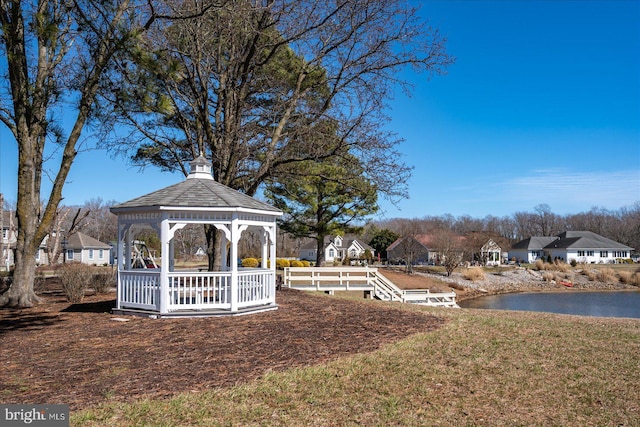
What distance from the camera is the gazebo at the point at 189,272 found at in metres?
11.7

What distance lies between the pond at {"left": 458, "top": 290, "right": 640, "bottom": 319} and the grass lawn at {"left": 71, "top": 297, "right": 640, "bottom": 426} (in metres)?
20.9

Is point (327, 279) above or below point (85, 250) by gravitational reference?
below

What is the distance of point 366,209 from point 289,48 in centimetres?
1502

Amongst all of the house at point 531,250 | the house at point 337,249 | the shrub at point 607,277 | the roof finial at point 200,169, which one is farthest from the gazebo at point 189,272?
the house at point 531,250

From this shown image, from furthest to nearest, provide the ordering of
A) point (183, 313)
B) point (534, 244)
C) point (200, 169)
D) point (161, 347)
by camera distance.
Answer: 1. point (534, 244)
2. point (200, 169)
3. point (183, 313)
4. point (161, 347)

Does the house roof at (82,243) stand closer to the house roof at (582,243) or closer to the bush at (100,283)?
the bush at (100,283)

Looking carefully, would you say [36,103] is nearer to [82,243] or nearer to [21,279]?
[21,279]

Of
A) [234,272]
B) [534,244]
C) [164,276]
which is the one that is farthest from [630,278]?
[164,276]

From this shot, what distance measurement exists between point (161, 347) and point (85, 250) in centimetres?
5544

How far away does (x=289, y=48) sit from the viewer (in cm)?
1841

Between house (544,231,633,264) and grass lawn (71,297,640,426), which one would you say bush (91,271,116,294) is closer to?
grass lawn (71,297,640,426)

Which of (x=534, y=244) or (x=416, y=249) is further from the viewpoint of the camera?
(x=534, y=244)

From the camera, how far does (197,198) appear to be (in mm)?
12141

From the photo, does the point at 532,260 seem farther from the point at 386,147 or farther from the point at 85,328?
the point at 85,328
